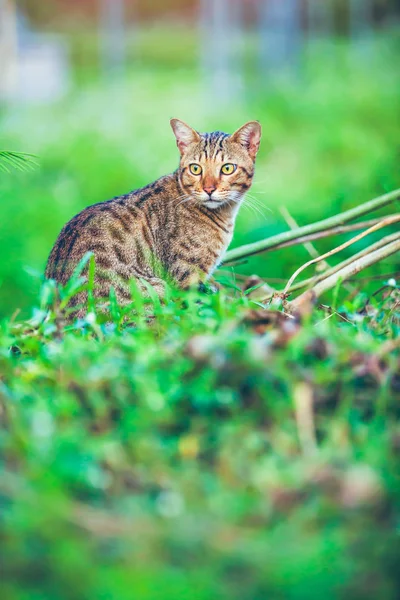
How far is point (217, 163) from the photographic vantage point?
131 inches

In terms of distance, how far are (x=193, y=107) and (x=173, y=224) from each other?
25.9 ft

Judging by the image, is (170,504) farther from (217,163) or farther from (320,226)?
(217,163)

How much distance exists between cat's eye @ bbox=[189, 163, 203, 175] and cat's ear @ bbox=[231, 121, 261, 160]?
7.7 inches

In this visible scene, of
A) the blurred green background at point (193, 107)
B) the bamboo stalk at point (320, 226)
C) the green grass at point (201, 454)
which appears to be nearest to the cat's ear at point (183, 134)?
→ the blurred green background at point (193, 107)

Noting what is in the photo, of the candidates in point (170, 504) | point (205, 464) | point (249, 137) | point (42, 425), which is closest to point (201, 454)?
→ point (205, 464)

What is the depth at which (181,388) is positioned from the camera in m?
2.03

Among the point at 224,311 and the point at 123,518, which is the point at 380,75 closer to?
the point at 224,311

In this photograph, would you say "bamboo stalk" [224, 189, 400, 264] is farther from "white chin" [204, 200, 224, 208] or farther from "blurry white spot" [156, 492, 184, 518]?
"blurry white spot" [156, 492, 184, 518]

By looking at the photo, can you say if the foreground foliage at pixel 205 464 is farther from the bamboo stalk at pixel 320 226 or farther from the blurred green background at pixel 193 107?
the blurred green background at pixel 193 107

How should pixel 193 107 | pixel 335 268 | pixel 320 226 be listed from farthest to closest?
pixel 193 107
pixel 320 226
pixel 335 268

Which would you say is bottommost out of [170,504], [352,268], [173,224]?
[170,504]

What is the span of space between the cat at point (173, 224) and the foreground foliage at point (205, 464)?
693 millimetres

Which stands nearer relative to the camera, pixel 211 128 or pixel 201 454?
pixel 201 454

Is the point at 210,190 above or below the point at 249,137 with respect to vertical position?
below
